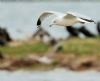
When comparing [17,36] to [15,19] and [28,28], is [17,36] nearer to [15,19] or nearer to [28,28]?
[28,28]

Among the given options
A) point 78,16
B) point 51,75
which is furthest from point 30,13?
point 78,16

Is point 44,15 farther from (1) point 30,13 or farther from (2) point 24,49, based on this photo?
(1) point 30,13

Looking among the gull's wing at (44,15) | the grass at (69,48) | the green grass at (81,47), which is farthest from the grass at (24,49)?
the gull's wing at (44,15)

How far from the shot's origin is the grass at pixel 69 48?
14.2 m

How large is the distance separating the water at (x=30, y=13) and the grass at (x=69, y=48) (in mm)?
731

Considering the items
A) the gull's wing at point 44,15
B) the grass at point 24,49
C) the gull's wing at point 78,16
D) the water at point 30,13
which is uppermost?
the gull's wing at point 78,16

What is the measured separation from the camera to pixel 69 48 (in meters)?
14.3

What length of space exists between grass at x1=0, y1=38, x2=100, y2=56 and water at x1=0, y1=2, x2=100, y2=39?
73 centimetres

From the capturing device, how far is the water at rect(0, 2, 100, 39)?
53.4ft

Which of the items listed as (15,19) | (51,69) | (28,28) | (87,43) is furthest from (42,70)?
(15,19)

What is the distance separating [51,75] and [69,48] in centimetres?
75

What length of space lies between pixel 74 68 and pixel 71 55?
0.48 meters

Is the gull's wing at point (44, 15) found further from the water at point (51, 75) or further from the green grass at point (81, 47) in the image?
the green grass at point (81, 47)

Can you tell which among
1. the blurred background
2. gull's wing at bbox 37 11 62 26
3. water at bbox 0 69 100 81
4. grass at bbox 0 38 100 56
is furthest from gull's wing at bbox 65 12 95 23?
grass at bbox 0 38 100 56
